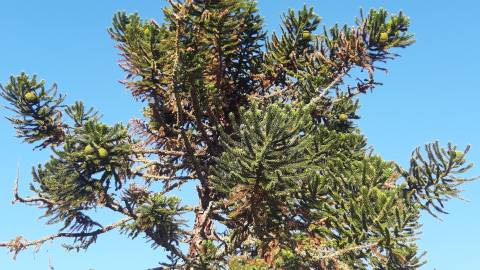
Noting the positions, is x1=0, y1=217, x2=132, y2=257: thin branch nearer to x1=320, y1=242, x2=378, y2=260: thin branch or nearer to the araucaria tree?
the araucaria tree

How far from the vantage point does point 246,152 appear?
291 inches

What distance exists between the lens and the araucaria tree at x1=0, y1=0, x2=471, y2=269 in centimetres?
780

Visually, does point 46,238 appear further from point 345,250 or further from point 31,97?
point 345,250

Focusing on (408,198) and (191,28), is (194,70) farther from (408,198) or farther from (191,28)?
Answer: (408,198)

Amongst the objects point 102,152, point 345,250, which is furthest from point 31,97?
point 345,250

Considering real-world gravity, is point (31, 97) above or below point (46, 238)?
above

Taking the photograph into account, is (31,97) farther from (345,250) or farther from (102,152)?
(345,250)

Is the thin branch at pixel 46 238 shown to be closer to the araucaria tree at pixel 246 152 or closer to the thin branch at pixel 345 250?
the araucaria tree at pixel 246 152

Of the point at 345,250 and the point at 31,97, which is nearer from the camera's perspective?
the point at 345,250

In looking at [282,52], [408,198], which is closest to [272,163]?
[408,198]

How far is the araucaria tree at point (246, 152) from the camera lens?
25.6 ft

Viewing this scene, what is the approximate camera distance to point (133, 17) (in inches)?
374

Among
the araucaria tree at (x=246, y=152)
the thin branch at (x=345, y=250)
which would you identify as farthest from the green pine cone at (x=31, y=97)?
the thin branch at (x=345, y=250)

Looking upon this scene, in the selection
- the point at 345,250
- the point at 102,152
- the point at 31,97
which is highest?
the point at 31,97
